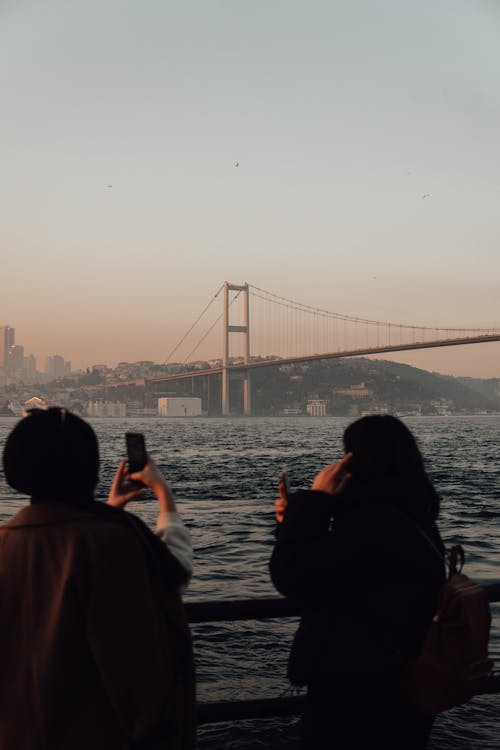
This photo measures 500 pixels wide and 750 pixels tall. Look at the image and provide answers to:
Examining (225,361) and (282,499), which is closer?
(282,499)

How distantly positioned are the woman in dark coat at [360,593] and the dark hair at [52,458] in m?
0.43

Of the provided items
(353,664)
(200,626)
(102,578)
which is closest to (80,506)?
(102,578)

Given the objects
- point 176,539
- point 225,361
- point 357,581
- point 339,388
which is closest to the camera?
point 176,539

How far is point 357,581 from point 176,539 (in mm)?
364

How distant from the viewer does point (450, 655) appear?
1448mm

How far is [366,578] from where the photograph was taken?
1.44m

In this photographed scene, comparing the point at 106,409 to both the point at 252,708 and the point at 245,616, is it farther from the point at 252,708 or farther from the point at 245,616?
the point at 245,616

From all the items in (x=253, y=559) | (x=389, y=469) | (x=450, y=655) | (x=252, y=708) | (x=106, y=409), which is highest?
(x=389, y=469)

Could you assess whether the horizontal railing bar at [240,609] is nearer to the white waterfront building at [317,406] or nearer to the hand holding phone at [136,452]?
the hand holding phone at [136,452]

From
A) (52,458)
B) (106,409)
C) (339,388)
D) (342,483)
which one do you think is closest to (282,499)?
(342,483)

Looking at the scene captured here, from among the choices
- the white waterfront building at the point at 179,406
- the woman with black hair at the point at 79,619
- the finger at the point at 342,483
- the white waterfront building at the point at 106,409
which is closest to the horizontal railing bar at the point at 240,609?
the finger at the point at 342,483

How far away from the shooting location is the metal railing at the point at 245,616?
1930 mm

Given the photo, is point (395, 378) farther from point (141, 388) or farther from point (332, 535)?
point (332, 535)

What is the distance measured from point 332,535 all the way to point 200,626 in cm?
526
